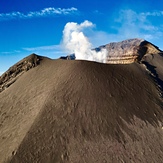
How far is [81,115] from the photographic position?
56.2 feet

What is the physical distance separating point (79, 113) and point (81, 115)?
23 centimetres

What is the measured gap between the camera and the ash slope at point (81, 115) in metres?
14.7

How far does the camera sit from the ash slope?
14.7 metres

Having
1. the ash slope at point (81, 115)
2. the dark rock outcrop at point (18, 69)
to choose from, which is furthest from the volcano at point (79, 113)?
the dark rock outcrop at point (18, 69)

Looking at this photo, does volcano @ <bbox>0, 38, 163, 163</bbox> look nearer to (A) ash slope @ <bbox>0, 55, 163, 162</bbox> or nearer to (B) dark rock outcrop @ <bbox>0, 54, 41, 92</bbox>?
(A) ash slope @ <bbox>0, 55, 163, 162</bbox>

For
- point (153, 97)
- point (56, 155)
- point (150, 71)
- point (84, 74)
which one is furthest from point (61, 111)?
point (150, 71)

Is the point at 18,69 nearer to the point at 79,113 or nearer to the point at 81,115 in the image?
the point at 79,113

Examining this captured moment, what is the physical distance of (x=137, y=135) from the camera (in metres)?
17.0

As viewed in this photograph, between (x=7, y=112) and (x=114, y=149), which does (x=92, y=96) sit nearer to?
(x=114, y=149)

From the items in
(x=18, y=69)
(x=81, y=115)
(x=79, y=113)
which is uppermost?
(x=18, y=69)

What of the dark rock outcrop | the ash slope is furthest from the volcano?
the dark rock outcrop

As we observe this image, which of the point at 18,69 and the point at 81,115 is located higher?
the point at 18,69

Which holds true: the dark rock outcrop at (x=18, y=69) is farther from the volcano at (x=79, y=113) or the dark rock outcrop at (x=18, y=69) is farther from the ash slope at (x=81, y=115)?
the ash slope at (x=81, y=115)

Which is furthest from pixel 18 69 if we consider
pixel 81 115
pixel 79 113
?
pixel 81 115
